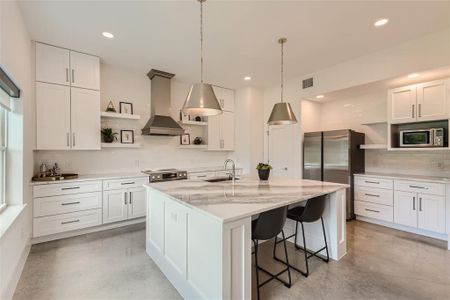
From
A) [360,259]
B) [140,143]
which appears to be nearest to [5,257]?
[140,143]

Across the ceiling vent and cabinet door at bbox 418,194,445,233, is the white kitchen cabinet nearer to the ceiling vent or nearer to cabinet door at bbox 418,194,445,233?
the ceiling vent

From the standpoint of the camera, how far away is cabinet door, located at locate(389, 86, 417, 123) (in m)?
3.42

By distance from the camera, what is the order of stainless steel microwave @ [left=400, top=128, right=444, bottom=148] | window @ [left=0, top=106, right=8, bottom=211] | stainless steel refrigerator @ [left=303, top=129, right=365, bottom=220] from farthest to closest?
stainless steel refrigerator @ [left=303, top=129, right=365, bottom=220]
stainless steel microwave @ [left=400, top=128, right=444, bottom=148]
window @ [left=0, top=106, right=8, bottom=211]

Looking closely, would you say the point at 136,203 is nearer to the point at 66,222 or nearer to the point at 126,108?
the point at 66,222

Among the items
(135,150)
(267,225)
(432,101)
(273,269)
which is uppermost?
(432,101)

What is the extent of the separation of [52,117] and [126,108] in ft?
3.95

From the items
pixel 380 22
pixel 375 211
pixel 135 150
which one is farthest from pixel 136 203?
pixel 380 22

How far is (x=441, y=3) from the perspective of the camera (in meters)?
2.30

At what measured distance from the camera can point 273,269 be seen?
239cm

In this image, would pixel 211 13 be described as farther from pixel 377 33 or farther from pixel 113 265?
pixel 113 265

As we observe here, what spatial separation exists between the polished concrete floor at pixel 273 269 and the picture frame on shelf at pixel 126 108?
7.48 ft

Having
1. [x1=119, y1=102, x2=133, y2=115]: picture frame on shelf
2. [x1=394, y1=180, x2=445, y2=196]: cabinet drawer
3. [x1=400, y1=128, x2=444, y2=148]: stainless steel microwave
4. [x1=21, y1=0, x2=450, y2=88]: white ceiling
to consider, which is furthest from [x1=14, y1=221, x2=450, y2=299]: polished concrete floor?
[x1=21, y1=0, x2=450, y2=88]: white ceiling

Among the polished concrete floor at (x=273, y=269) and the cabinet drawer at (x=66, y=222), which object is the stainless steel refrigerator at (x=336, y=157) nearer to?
the polished concrete floor at (x=273, y=269)

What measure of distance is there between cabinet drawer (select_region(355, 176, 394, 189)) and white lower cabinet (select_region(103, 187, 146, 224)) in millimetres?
3928
